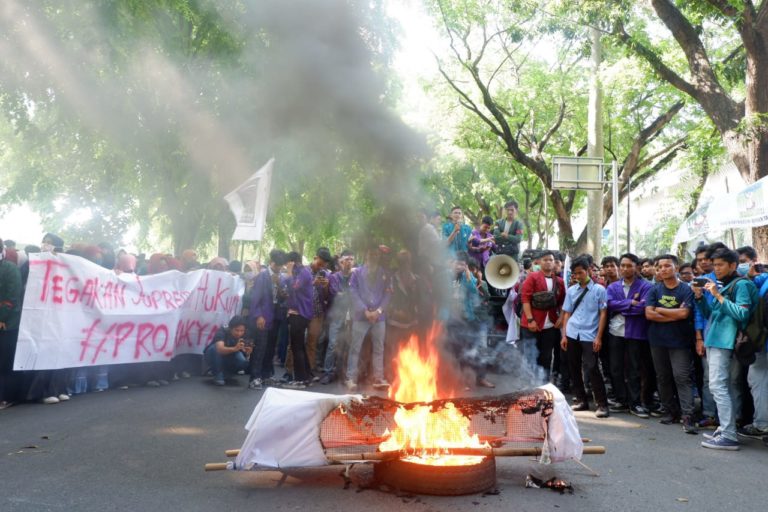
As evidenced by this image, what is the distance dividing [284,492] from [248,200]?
6.57 metres

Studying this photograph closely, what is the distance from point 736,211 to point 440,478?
680 cm

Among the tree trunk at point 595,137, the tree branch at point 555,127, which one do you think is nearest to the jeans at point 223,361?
the tree trunk at point 595,137

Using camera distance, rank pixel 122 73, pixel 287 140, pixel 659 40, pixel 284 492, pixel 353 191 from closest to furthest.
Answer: pixel 284 492 < pixel 353 191 < pixel 287 140 < pixel 122 73 < pixel 659 40

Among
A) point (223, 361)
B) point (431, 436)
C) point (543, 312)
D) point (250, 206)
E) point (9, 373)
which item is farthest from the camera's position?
point (250, 206)

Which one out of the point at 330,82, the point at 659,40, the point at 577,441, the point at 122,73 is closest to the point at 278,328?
the point at 330,82

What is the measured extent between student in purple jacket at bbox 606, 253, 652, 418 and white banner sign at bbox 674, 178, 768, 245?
2240mm

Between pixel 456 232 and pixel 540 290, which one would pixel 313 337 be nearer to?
pixel 456 232

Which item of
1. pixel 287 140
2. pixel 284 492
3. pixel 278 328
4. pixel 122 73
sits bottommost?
pixel 284 492

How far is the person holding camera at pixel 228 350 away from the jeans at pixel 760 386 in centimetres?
591

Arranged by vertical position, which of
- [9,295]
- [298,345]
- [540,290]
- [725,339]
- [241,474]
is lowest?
[241,474]

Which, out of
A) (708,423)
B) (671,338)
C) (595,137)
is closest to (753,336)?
(671,338)

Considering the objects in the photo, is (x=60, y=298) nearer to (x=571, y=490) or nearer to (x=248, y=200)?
(x=248, y=200)

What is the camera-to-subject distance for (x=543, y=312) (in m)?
8.02

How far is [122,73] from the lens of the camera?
12.5m
